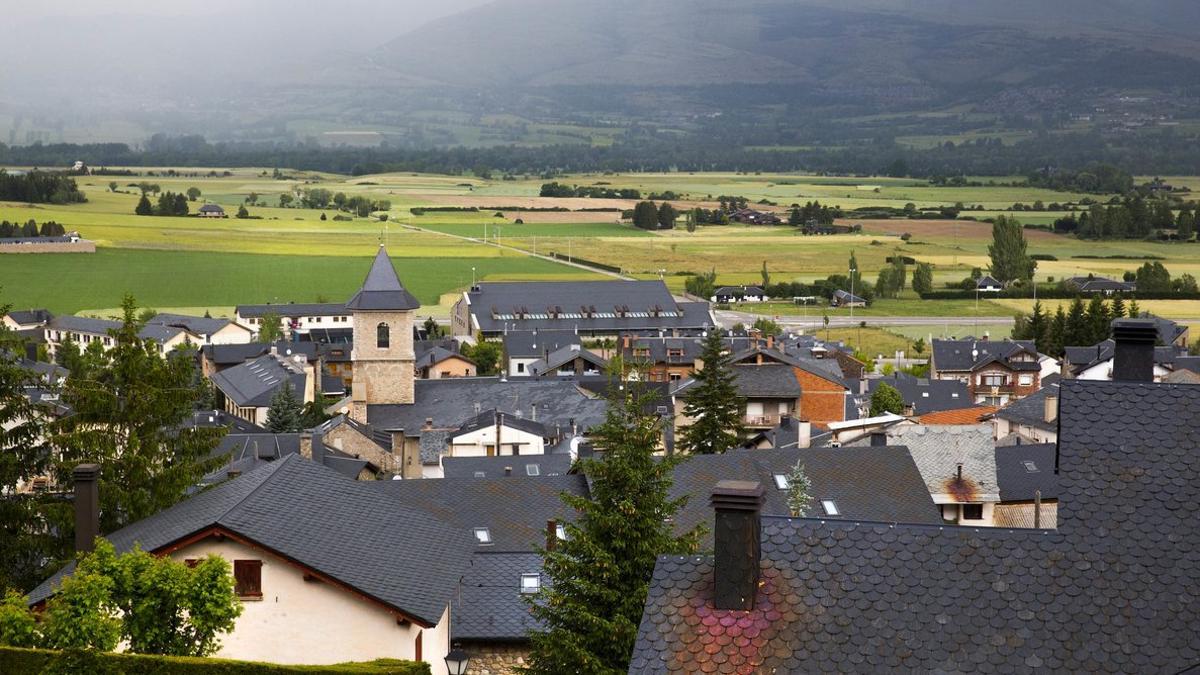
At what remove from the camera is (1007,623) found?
13.2 meters

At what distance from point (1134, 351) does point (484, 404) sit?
52604 mm

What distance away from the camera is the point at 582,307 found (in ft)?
399

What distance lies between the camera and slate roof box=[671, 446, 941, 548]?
114 ft

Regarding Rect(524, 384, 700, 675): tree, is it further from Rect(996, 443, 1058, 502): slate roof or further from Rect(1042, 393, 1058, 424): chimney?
Rect(1042, 393, 1058, 424): chimney

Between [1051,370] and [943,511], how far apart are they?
5145 cm

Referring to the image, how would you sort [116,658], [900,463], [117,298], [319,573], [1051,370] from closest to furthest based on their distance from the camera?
1. [116,658]
2. [319,573]
3. [900,463]
4. [1051,370]
5. [117,298]

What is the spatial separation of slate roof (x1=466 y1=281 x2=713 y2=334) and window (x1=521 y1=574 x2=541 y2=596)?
87.1 metres

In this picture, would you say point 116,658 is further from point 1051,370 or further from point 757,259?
point 757,259

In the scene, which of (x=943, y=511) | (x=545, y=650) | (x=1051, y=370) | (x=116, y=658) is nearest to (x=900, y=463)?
(x=943, y=511)

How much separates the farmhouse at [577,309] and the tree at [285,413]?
43.3 m

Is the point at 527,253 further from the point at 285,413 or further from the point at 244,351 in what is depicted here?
the point at 285,413

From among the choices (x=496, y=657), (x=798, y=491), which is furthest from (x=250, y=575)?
(x=798, y=491)

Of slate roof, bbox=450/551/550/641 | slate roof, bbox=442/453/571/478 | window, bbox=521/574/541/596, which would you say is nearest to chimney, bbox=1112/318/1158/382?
slate roof, bbox=450/551/550/641

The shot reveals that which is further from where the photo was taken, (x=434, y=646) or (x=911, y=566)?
Answer: (x=434, y=646)
